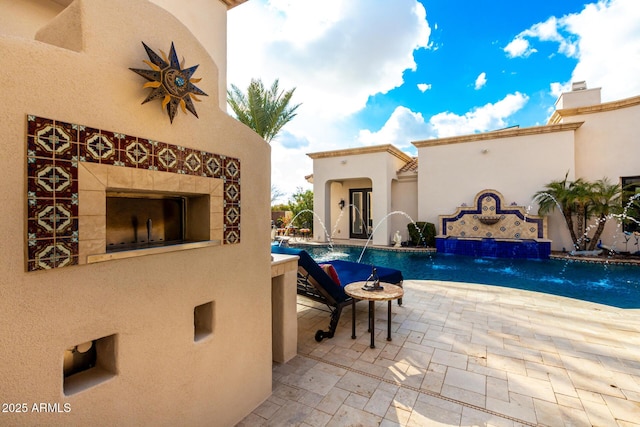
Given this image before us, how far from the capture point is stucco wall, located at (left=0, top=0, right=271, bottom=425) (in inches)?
55.7

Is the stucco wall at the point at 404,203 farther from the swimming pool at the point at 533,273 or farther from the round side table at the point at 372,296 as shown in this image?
the round side table at the point at 372,296

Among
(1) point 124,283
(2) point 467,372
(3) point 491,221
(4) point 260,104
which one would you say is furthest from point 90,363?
(3) point 491,221

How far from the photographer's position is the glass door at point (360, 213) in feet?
54.2

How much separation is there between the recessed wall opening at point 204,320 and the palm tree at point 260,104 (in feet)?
18.9

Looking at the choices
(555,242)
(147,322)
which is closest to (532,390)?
(147,322)

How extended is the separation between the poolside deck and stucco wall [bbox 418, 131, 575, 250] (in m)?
8.02

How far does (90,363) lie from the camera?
6.37 ft

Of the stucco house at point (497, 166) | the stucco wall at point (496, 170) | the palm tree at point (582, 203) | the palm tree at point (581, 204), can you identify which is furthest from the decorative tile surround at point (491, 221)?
the palm tree at point (581, 204)

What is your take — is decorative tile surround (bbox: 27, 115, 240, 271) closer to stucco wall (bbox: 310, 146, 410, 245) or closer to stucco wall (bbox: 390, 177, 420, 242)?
stucco wall (bbox: 310, 146, 410, 245)

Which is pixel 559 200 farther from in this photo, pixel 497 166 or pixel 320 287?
pixel 320 287

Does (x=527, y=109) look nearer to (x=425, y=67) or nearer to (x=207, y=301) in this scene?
(x=425, y=67)

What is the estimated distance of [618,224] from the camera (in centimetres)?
1095

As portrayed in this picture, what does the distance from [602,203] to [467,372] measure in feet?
38.7

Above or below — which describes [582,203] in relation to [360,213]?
above
